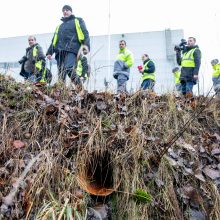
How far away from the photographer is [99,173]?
3.32 metres

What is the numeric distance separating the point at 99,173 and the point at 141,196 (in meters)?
0.50

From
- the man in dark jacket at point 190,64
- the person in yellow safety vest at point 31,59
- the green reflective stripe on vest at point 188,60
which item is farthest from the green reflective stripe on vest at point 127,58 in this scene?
the person in yellow safety vest at point 31,59

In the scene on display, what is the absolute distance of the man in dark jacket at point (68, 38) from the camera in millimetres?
5680

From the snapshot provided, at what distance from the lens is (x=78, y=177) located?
3000mm

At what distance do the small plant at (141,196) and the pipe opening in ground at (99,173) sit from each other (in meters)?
0.22

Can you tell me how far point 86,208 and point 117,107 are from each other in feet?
4.72

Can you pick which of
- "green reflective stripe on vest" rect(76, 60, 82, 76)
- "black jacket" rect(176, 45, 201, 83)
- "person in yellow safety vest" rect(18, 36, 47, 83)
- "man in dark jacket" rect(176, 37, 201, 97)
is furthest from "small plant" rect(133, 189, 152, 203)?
"black jacket" rect(176, 45, 201, 83)

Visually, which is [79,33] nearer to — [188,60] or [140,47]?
[188,60]

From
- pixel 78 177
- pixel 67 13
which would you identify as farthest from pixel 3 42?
pixel 78 177

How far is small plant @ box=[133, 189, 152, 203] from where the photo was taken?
2.96 m

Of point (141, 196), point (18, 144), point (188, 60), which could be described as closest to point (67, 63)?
point (18, 144)

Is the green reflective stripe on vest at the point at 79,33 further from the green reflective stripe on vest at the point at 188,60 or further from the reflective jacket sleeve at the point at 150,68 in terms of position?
the reflective jacket sleeve at the point at 150,68

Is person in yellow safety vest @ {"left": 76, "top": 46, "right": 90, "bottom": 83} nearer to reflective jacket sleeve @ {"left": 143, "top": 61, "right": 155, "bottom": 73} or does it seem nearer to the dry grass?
the dry grass

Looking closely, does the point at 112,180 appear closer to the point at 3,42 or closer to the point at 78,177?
the point at 78,177
